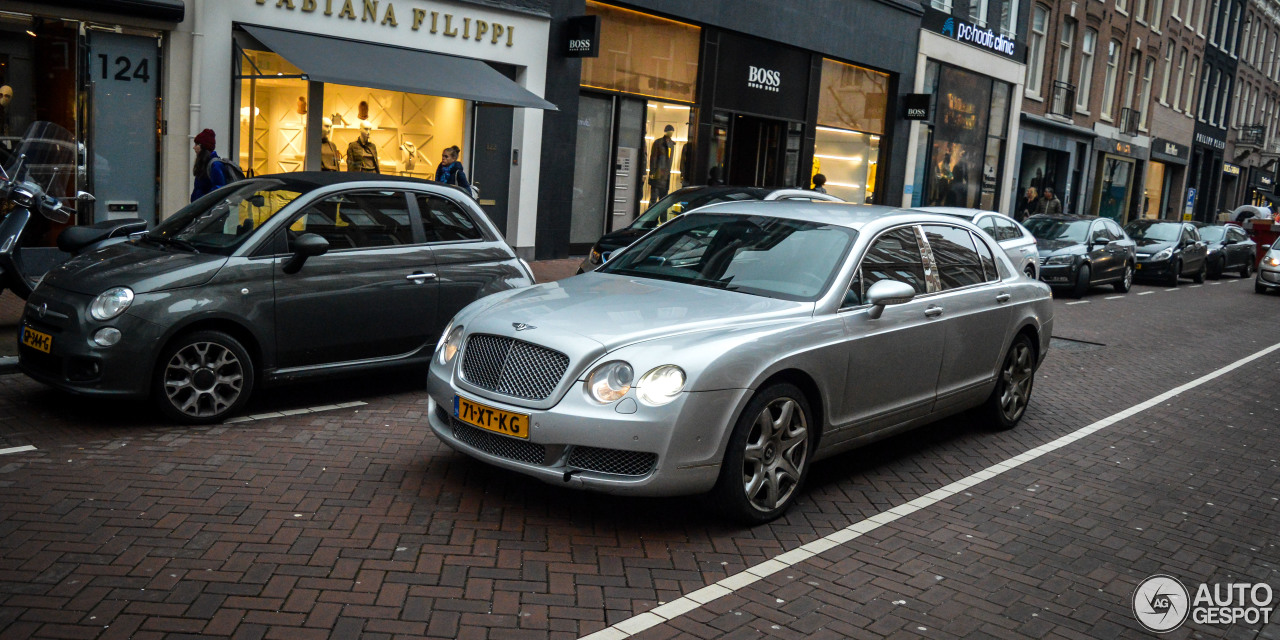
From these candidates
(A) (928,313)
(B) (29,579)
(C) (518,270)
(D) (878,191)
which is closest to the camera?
(B) (29,579)

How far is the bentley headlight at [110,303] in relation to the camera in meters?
6.26

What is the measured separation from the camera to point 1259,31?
56500 mm

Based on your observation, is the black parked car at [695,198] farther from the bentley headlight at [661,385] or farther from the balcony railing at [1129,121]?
the balcony railing at [1129,121]

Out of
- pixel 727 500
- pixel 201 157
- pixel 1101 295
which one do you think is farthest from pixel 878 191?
pixel 727 500

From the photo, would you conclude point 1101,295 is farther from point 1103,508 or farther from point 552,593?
point 552,593

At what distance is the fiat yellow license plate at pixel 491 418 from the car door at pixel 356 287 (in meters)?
2.20

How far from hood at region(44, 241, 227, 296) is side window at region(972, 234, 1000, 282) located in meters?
5.13

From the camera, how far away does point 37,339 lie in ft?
21.3

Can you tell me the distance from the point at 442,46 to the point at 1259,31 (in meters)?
56.1

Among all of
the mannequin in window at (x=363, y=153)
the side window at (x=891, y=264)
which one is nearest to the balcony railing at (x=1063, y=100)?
the mannequin in window at (x=363, y=153)

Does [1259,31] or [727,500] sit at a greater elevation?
[1259,31]

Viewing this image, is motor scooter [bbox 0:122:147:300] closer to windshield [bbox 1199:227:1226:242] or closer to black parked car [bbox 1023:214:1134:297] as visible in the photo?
black parked car [bbox 1023:214:1134:297]

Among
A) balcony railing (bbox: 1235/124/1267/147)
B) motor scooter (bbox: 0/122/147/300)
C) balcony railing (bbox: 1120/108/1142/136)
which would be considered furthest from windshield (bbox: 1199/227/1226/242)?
balcony railing (bbox: 1235/124/1267/147)

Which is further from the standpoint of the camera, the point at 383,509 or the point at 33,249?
the point at 33,249
